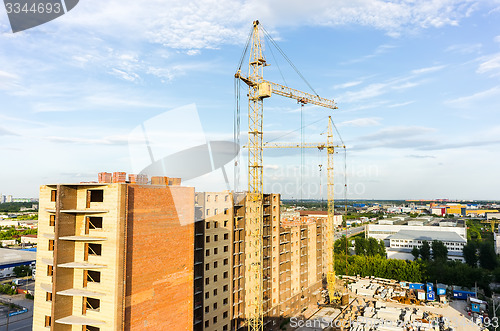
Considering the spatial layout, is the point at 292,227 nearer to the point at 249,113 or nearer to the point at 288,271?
the point at 288,271

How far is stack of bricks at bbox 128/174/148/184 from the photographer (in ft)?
67.3

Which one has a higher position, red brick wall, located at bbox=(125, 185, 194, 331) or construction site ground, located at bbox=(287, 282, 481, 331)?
red brick wall, located at bbox=(125, 185, 194, 331)

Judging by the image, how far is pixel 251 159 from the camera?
124 ft

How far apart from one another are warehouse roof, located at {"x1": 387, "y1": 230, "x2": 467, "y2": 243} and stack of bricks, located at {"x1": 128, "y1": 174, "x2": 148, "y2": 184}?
69.6 metres

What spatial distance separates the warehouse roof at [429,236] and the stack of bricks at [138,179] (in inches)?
2741

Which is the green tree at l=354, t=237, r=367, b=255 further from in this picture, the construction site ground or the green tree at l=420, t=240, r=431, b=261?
the construction site ground

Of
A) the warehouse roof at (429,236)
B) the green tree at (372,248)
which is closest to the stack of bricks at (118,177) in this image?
the green tree at (372,248)

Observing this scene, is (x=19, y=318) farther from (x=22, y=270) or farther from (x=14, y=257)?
(x=14, y=257)

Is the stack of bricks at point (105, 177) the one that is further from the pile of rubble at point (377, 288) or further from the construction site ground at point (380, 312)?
the pile of rubble at point (377, 288)

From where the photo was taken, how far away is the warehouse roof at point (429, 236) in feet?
242

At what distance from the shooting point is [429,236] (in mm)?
75188

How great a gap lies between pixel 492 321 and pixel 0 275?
75.8 metres

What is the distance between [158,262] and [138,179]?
5.33m

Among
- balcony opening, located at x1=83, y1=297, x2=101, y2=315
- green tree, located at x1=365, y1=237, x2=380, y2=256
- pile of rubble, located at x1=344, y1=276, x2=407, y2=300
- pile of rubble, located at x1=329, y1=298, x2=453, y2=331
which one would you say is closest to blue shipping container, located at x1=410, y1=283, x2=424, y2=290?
pile of rubble, located at x1=344, y1=276, x2=407, y2=300
